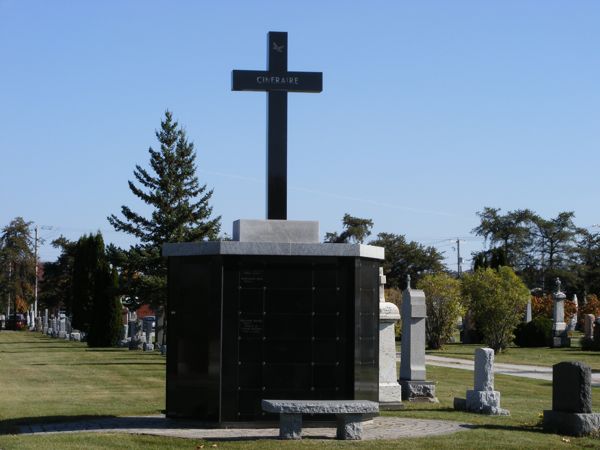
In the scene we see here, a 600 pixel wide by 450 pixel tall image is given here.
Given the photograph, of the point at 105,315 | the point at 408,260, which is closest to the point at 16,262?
the point at 408,260

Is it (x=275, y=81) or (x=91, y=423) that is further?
(x=275, y=81)

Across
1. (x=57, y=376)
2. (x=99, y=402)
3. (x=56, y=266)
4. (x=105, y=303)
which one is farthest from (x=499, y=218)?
(x=99, y=402)

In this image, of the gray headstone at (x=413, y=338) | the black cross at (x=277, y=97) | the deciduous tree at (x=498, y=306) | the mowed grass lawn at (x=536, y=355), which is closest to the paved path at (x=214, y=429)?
the black cross at (x=277, y=97)

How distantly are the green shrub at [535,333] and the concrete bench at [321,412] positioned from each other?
38541mm

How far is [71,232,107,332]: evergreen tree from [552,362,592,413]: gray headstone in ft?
158

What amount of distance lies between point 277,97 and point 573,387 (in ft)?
18.9

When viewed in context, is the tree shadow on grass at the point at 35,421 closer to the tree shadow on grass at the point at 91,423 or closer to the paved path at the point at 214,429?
the tree shadow on grass at the point at 91,423

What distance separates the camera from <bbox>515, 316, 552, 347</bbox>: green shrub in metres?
50.2

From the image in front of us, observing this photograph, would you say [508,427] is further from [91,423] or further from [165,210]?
[165,210]

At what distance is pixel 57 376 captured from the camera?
1081 inches

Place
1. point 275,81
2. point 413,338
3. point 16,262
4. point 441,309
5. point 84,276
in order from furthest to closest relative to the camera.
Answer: point 16,262, point 84,276, point 441,309, point 413,338, point 275,81

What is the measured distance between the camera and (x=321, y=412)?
13.1m

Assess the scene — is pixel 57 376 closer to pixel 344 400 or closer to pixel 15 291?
pixel 344 400

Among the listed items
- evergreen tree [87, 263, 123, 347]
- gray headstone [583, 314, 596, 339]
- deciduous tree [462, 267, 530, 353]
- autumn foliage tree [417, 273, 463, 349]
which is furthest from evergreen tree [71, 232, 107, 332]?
gray headstone [583, 314, 596, 339]
